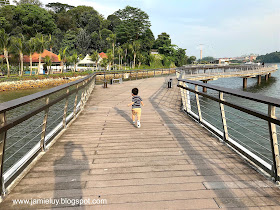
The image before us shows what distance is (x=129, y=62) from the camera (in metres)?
76.4

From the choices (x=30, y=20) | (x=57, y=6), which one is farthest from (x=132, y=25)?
(x=57, y=6)

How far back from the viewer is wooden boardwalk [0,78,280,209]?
2.52 metres

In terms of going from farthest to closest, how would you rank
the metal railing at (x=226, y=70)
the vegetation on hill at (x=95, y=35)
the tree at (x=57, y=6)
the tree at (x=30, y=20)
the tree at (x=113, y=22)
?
the tree at (x=57, y=6) < the tree at (x=113, y=22) < the tree at (x=30, y=20) < the vegetation on hill at (x=95, y=35) < the metal railing at (x=226, y=70)

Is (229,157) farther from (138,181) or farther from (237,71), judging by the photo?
(237,71)

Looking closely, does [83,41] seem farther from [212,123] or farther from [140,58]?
[212,123]

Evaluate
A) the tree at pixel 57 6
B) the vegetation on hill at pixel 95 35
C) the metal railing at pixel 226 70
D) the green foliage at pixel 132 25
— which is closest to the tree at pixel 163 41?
the vegetation on hill at pixel 95 35

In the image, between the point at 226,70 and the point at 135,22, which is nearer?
the point at 226,70

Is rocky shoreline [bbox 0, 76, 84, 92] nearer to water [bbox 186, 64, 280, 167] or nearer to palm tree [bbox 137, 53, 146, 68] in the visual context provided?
water [bbox 186, 64, 280, 167]

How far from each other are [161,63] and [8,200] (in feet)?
268

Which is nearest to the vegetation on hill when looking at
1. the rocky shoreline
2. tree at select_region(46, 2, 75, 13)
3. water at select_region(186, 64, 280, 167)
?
the rocky shoreline

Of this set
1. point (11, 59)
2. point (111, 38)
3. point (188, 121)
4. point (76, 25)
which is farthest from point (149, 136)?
point (76, 25)

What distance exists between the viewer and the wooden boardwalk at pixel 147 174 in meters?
2.52

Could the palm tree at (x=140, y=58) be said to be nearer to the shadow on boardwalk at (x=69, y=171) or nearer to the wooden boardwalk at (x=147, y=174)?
the wooden boardwalk at (x=147, y=174)

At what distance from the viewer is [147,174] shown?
3.14 m
